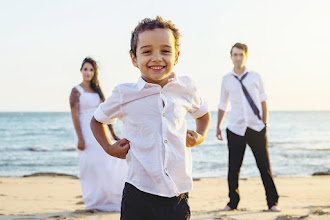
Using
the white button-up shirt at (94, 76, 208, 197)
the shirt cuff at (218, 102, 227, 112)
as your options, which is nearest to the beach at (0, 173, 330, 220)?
the shirt cuff at (218, 102, 227, 112)

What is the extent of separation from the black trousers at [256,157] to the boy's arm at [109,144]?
11.3 feet

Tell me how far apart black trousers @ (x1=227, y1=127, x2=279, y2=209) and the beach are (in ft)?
0.71

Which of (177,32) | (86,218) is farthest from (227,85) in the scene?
(177,32)

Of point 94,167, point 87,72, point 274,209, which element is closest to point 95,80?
point 87,72

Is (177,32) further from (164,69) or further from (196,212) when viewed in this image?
(196,212)

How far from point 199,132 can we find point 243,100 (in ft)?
10.5

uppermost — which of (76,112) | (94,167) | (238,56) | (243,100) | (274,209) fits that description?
(238,56)

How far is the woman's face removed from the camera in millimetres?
6098

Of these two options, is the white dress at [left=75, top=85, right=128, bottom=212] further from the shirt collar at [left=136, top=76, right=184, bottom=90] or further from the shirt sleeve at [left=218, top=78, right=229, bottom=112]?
the shirt collar at [left=136, top=76, right=184, bottom=90]

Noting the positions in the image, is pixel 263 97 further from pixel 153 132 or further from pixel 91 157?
pixel 153 132

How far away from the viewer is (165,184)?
2.43 m

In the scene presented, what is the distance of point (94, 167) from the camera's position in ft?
19.7

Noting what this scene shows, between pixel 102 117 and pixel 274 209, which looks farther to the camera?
pixel 274 209

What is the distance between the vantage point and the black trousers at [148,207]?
2.44m
